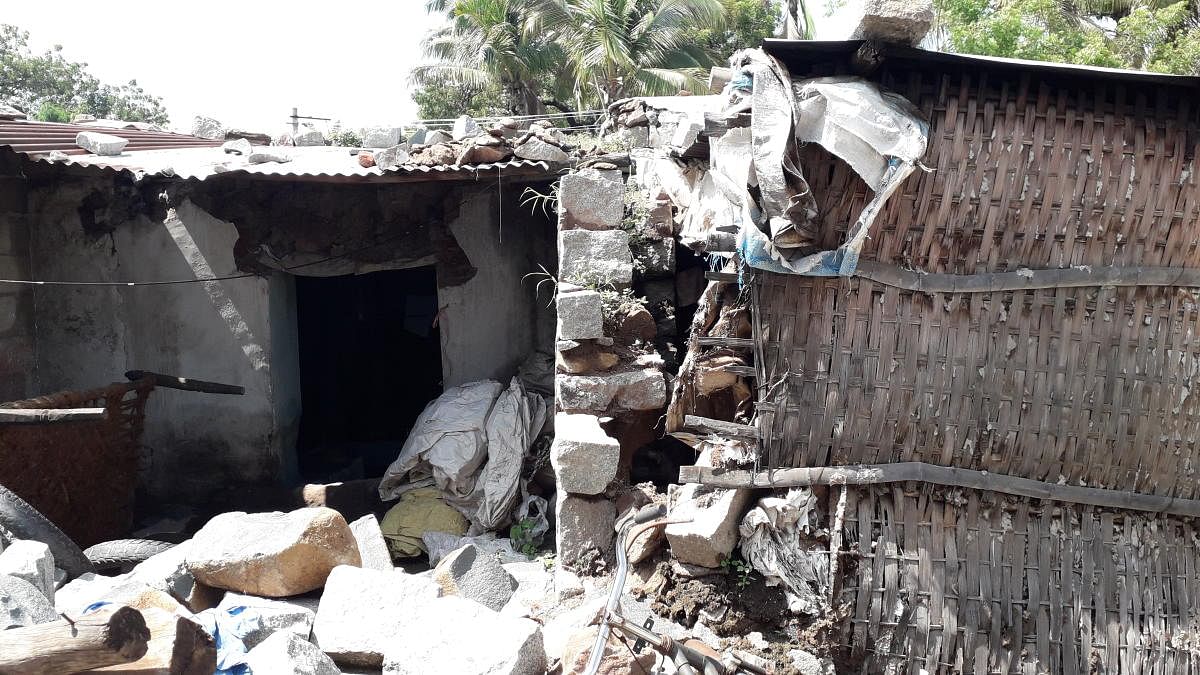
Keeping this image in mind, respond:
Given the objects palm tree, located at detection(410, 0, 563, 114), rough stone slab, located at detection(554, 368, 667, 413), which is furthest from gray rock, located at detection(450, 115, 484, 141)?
palm tree, located at detection(410, 0, 563, 114)

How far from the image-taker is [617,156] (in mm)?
6043

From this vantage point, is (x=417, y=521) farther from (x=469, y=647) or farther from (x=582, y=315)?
(x=469, y=647)

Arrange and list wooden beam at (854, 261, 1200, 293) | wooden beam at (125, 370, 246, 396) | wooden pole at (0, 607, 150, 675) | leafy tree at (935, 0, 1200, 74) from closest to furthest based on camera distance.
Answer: wooden pole at (0, 607, 150, 675) → wooden beam at (854, 261, 1200, 293) → wooden beam at (125, 370, 246, 396) → leafy tree at (935, 0, 1200, 74)

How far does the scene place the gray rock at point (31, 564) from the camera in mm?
4074

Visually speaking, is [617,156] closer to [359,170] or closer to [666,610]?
[359,170]

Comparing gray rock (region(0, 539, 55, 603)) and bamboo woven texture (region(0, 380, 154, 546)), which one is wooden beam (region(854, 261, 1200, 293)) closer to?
gray rock (region(0, 539, 55, 603))

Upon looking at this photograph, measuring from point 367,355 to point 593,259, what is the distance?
21.9 feet

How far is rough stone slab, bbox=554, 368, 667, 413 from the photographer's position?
4855 millimetres

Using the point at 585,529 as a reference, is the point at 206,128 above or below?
above

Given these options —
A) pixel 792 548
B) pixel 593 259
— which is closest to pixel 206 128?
pixel 593 259

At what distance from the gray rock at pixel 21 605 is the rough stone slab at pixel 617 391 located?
2.69 meters

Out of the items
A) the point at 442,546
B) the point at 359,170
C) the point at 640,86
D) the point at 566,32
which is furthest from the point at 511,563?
the point at 566,32

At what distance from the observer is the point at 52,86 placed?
26359 mm

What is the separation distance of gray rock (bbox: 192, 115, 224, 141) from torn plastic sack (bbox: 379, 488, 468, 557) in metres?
6.27
